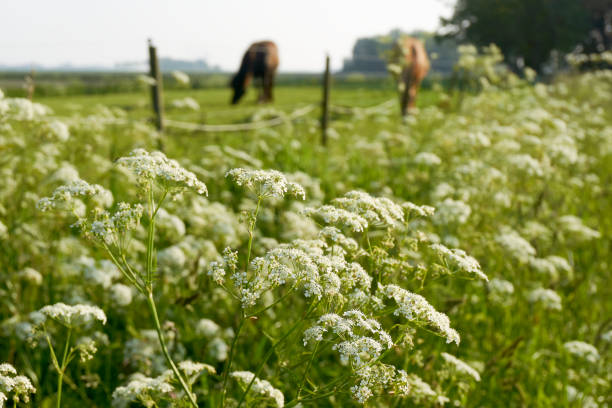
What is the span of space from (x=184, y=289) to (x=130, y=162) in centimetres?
231

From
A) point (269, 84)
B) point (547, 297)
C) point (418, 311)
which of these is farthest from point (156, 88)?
point (269, 84)

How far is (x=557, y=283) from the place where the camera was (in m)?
5.05

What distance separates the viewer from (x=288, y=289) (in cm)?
307

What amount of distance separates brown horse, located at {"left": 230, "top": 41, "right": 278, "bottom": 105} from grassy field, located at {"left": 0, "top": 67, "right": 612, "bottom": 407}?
1458 centimetres

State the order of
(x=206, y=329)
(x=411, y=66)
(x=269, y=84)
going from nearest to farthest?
(x=206, y=329) < (x=411, y=66) < (x=269, y=84)

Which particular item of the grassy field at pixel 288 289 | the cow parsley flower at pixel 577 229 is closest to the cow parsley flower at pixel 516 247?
the grassy field at pixel 288 289

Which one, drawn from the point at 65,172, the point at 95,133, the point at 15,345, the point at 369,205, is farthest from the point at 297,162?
the point at 369,205

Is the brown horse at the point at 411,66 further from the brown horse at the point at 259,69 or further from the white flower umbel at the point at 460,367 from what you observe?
the white flower umbel at the point at 460,367

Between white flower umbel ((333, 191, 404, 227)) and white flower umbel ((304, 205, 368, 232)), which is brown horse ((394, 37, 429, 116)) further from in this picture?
white flower umbel ((304, 205, 368, 232))

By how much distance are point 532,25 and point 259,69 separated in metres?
23.2

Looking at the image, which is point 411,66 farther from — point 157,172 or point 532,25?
point 532,25

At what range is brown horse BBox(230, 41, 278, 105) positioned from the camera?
20.9m

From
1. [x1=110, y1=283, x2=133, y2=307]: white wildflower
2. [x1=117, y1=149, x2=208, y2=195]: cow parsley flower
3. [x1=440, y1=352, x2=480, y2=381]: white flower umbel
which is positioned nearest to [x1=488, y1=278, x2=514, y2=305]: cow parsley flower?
[x1=440, y1=352, x2=480, y2=381]: white flower umbel

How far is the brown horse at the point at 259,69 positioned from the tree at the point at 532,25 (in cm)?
1986
